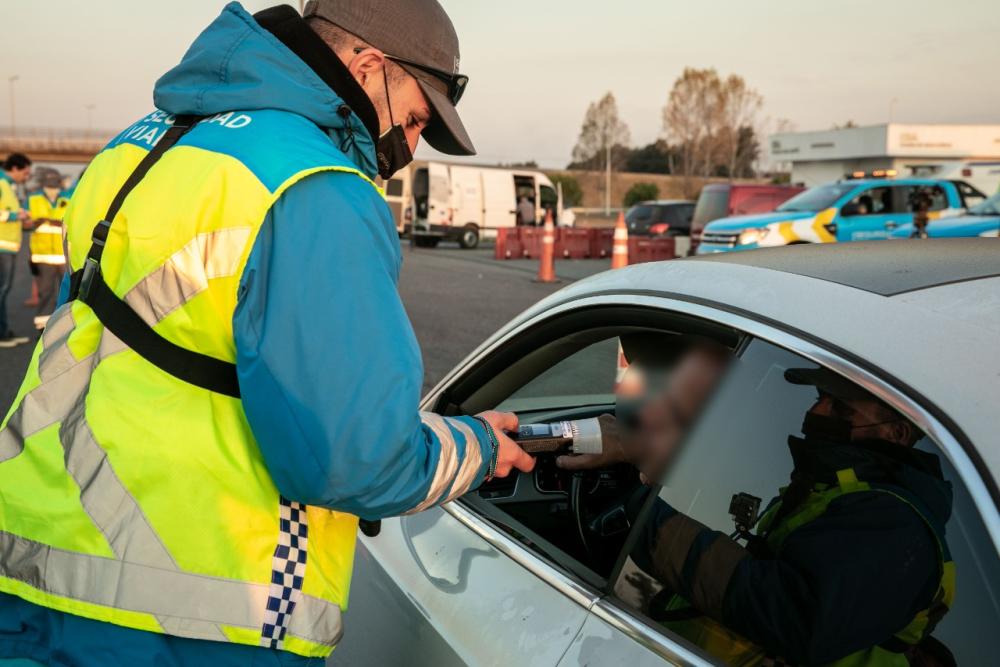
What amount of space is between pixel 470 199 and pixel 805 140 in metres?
30.6

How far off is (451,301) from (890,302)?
12.3 metres

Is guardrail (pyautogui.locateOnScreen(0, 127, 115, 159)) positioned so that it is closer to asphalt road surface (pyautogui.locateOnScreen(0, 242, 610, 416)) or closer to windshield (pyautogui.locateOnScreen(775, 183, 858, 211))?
asphalt road surface (pyautogui.locateOnScreen(0, 242, 610, 416))

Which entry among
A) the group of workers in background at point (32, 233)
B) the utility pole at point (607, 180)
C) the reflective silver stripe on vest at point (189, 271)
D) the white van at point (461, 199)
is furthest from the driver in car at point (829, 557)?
the utility pole at point (607, 180)

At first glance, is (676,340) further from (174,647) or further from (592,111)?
(592,111)

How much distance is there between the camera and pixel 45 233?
9539mm

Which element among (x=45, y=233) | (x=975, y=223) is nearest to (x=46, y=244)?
(x=45, y=233)

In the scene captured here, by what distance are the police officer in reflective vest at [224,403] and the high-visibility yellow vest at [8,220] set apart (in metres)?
8.57

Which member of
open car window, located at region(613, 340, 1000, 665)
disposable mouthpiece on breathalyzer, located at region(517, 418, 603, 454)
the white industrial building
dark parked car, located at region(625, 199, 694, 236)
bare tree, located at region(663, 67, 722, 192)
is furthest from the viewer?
bare tree, located at region(663, 67, 722, 192)

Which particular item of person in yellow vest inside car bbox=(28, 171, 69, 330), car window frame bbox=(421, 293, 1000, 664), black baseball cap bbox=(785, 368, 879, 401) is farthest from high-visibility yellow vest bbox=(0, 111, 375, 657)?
person in yellow vest inside car bbox=(28, 171, 69, 330)

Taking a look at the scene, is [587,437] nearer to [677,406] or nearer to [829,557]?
[677,406]

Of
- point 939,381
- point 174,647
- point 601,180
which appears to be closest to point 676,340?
point 939,381

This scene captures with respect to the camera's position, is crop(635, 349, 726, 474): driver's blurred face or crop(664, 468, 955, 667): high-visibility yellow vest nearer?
crop(664, 468, 955, 667): high-visibility yellow vest

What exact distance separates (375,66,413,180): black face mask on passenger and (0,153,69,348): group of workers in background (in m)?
7.80

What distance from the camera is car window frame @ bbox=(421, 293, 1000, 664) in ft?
3.68
